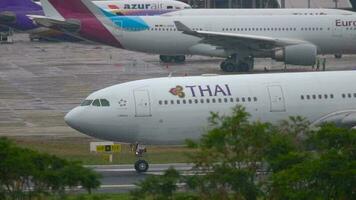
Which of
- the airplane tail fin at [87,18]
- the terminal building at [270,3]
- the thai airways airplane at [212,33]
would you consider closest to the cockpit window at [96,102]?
the thai airways airplane at [212,33]

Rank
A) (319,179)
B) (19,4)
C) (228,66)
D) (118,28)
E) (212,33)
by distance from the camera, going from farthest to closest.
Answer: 1. (19,4)
2. (118,28)
3. (228,66)
4. (212,33)
5. (319,179)

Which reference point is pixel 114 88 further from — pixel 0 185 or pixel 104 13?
pixel 104 13

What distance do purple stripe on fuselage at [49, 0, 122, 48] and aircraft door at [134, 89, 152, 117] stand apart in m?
32.5

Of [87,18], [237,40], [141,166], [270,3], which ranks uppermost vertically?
[87,18]

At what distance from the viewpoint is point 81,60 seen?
7888 centimetres

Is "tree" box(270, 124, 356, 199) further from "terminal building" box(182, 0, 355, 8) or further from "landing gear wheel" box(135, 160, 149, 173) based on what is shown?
"terminal building" box(182, 0, 355, 8)

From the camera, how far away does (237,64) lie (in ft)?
222

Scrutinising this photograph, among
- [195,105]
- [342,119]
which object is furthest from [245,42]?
[195,105]

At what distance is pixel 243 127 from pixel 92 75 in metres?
43.7

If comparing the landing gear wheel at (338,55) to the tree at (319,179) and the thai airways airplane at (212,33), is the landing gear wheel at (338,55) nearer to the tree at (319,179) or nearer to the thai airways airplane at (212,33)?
the thai airways airplane at (212,33)

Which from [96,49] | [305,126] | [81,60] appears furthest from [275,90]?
[96,49]

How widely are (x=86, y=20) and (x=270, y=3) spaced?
50.4 meters

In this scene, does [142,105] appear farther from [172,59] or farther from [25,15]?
[25,15]

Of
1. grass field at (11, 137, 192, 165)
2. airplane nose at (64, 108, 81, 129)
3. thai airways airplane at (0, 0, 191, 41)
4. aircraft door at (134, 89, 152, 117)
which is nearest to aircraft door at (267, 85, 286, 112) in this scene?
grass field at (11, 137, 192, 165)
